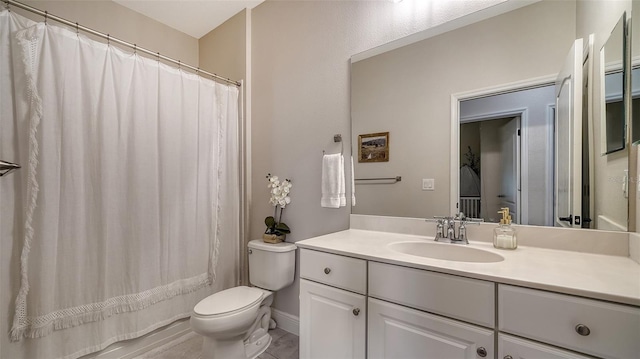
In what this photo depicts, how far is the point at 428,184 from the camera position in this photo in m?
1.45

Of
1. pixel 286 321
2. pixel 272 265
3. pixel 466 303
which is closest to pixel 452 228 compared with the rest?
pixel 466 303

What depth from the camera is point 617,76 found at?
3.20 ft

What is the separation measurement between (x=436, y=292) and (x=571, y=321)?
0.35 m

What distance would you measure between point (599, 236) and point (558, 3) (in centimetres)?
102

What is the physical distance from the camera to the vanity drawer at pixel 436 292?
0.85 metres

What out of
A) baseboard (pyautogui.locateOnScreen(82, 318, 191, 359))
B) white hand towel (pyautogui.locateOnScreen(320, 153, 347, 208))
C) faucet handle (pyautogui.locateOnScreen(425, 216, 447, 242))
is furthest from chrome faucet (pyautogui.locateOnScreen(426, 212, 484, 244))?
baseboard (pyautogui.locateOnScreen(82, 318, 191, 359))

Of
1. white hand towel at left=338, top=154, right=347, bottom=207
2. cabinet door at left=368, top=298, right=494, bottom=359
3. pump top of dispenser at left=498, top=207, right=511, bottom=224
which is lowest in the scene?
cabinet door at left=368, top=298, right=494, bottom=359

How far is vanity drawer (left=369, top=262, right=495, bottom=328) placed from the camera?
85 cm

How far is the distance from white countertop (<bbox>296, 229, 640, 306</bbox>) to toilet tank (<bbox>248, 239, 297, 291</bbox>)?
0.66 metres

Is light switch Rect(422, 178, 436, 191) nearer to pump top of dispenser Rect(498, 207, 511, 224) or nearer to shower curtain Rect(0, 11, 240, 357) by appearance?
pump top of dispenser Rect(498, 207, 511, 224)

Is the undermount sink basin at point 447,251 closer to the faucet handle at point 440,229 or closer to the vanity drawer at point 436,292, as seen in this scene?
the faucet handle at point 440,229

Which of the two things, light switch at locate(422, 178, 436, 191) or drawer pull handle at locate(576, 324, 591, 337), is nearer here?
drawer pull handle at locate(576, 324, 591, 337)

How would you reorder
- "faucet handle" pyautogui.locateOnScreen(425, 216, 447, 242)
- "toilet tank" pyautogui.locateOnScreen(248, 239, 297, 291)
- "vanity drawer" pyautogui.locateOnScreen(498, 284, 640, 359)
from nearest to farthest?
1. "vanity drawer" pyautogui.locateOnScreen(498, 284, 640, 359)
2. "faucet handle" pyautogui.locateOnScreen(425, 216, 447, 242)
3. "toilet tank" pyautogui.locateOnScreen(248, 239, 297, 291)

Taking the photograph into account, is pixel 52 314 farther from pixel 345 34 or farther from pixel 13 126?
pixel 345 34
